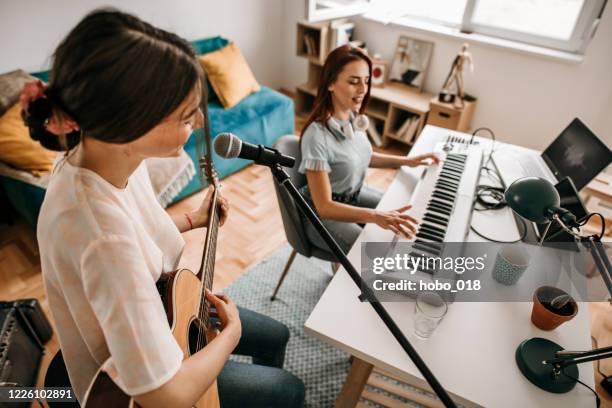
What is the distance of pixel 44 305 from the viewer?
2.00m

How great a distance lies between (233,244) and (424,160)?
1.35 m

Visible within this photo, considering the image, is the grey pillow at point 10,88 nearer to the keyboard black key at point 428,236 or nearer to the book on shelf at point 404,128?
the keyboard black key at point 428,236

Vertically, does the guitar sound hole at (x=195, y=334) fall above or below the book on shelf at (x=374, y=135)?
Answer: above

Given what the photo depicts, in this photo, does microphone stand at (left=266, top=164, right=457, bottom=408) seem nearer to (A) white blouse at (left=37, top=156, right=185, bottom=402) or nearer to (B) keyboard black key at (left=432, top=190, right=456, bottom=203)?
(A) white blouse at (left=37, top=156, right=185, bottom=402)

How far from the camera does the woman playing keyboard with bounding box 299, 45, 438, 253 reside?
1.48 meters

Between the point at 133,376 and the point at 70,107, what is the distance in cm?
49

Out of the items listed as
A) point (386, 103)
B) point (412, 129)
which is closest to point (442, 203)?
point (412, 129)

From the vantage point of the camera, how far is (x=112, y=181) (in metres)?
0.78

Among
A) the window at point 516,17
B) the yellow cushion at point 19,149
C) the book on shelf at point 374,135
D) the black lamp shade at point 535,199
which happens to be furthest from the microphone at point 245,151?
the book on shelf at point 374,135

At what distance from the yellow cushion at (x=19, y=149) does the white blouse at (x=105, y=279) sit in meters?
1.70

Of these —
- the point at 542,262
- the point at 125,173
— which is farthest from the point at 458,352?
the point at 125,173

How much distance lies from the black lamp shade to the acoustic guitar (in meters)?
0.81

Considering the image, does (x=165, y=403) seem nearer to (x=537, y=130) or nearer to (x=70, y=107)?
(x=70, y=107)

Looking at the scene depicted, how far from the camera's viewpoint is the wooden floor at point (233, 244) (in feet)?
6.73
